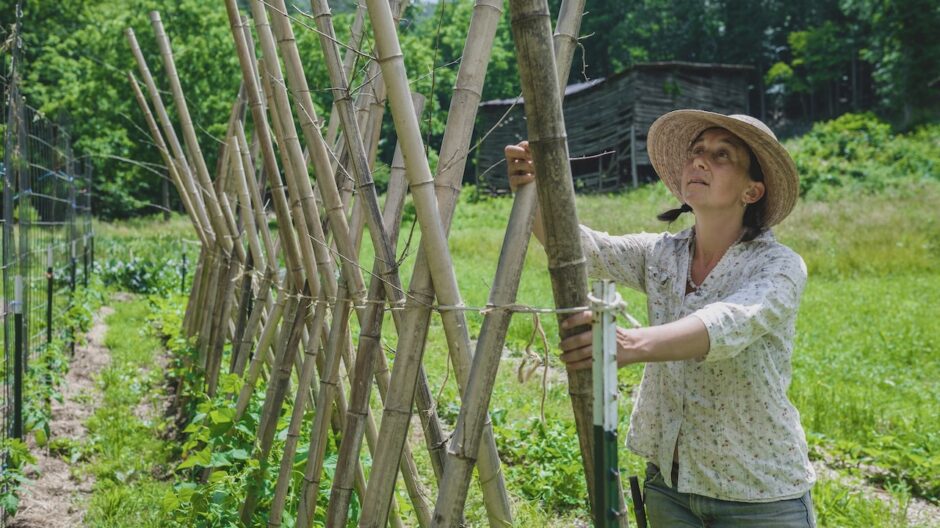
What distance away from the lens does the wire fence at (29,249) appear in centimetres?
449

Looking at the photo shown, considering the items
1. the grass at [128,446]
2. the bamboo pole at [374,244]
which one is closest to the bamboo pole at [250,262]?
the grass at [128,446]

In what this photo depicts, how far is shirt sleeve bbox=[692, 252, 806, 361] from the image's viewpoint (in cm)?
164

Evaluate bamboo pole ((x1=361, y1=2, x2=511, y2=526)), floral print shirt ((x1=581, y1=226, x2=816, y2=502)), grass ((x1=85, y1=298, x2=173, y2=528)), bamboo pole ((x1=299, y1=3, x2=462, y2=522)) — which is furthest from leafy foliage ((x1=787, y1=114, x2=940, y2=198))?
bamboo pole ((x1=361, y1=2, x2=511, y2=526))

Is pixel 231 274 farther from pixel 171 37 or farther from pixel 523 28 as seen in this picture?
pixel 171 37

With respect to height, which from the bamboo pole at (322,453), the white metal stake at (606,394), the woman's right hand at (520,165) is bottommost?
the bamboo pole at (322,453)

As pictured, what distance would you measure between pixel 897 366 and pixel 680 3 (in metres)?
44.7

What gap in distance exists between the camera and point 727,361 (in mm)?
2025

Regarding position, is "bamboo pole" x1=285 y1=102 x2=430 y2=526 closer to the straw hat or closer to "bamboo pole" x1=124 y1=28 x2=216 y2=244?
the straw hat

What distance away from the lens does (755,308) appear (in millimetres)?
1731

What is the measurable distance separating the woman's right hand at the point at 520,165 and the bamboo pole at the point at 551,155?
0.29 metres

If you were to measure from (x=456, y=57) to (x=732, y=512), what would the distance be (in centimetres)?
259

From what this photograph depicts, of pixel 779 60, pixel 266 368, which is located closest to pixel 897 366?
pixel 266 368

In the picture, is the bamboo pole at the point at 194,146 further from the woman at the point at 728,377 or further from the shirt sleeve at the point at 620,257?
the woman at the point at 728,377

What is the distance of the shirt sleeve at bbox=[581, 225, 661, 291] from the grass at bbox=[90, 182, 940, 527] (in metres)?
0.30
